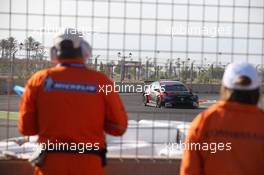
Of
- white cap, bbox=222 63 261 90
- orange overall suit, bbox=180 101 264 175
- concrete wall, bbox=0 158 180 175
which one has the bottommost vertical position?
concrete wall, bbox=0 158 180 175

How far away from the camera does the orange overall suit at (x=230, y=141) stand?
10.6 ft

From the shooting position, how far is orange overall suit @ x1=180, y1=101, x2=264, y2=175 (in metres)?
3.22

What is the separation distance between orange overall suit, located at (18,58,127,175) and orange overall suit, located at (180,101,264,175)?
0.77m

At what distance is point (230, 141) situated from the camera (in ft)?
10.6

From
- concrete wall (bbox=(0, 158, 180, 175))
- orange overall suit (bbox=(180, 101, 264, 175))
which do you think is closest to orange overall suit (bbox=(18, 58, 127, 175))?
orange overall suit (bbox=(180, 101, 264, 175))

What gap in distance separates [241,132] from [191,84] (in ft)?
9.66

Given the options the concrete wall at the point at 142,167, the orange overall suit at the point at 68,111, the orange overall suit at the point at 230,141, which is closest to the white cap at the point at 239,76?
the orange overall suit at the point at 230,141

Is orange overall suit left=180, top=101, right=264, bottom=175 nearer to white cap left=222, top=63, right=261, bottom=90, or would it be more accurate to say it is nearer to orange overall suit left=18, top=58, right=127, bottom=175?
white cap left=222, top=63, right=261, bottom=90

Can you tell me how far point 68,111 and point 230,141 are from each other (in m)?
1.13

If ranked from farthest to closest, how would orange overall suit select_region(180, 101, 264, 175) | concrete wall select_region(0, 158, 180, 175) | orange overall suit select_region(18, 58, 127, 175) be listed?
concrete wall select_region(0, 158, 180, 175)
orange overall suit select_region(18, 58, 127, 175)
orange overall suit select_region(180, 101, 264, 175)

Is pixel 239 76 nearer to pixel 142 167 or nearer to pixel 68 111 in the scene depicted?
pixel 68 111

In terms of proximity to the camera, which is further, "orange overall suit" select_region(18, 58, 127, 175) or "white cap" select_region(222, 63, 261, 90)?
"orange overall suit" select_region(18, 58, 127, 175)

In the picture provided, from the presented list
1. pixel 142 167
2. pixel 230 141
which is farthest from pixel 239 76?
pixel 142 167

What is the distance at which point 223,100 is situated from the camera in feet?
10.8
